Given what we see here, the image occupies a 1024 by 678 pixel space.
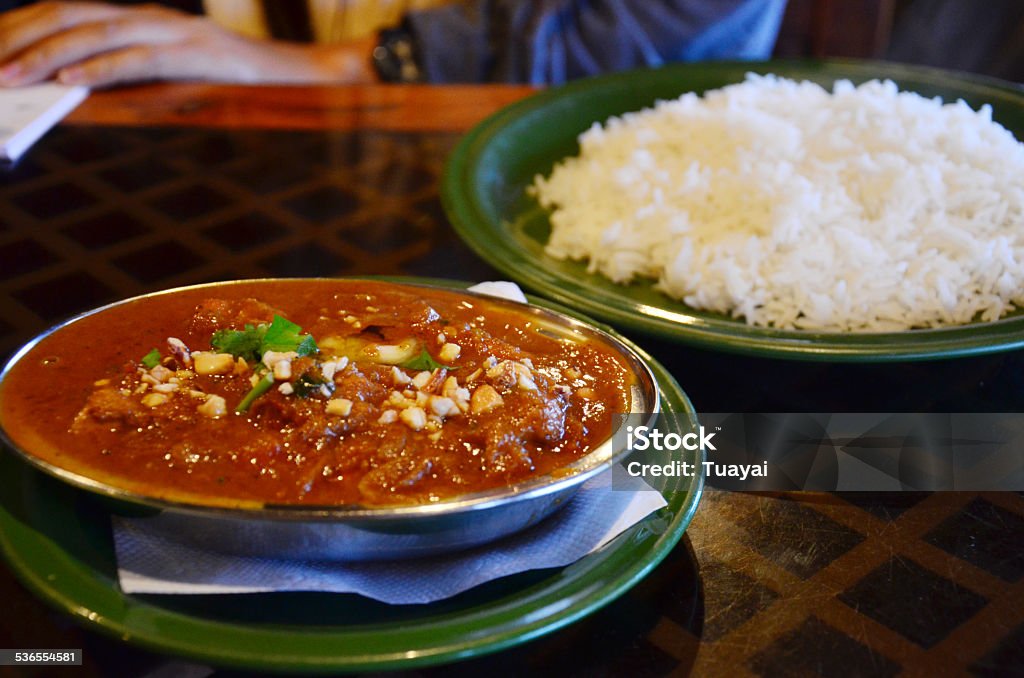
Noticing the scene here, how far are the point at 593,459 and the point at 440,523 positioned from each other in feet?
0.60

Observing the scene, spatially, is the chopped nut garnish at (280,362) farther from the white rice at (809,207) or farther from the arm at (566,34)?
the arm at (566,34)

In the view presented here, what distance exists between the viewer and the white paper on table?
7.24 feet

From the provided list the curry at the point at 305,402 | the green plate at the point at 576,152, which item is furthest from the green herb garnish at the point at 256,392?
the green plate at the point at 576,152

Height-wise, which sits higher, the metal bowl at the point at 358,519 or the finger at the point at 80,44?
the finger at the point at 80,44

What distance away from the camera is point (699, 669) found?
3.19ft

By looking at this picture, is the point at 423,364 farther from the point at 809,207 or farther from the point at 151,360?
the point at 809,207

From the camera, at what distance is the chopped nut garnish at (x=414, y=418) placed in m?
1.02

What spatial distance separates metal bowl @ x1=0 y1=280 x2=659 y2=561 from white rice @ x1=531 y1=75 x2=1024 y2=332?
78 centimetres

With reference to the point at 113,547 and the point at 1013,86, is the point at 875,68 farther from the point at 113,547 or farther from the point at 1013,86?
the point at 113,547

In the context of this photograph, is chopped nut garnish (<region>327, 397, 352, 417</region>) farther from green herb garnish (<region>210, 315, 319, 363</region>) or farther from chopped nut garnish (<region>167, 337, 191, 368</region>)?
chopped nut garnish (<region>167, 337, 191, 368</region>)

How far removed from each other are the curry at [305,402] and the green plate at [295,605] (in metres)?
0.10

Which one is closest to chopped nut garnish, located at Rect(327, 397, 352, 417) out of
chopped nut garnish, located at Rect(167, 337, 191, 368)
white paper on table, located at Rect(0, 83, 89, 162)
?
chopped nut garnish, located at Rect(167, 337, 191, 368)

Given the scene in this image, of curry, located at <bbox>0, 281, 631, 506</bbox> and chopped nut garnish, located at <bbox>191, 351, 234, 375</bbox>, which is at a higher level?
chopped nut garnish, located at <bbox>191, 351, 234, 375</bbox>

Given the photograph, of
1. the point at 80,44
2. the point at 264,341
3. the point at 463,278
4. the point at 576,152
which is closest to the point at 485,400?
the point at 264,341
